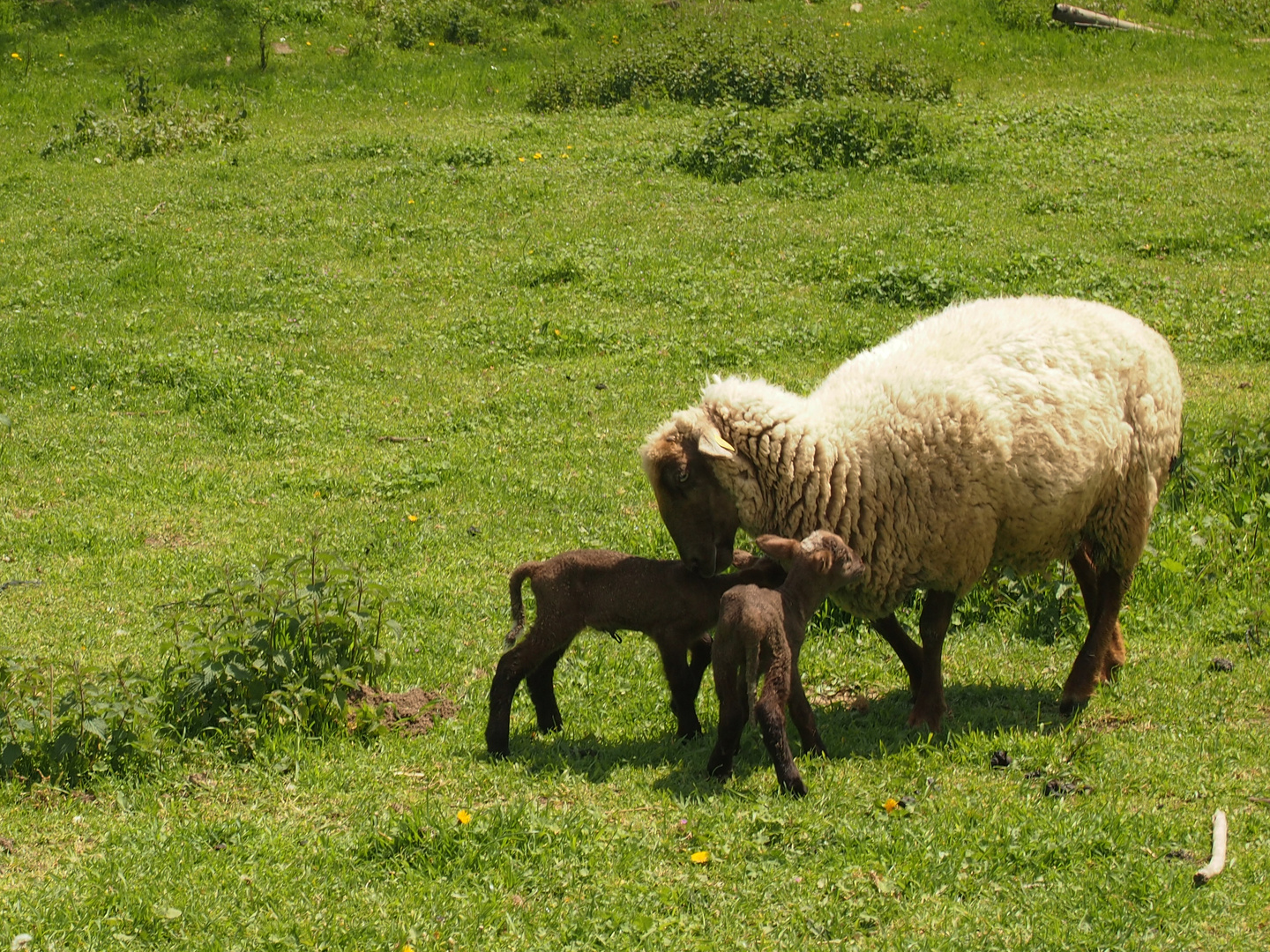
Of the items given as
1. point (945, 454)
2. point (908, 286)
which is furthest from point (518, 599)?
point (908, 286)

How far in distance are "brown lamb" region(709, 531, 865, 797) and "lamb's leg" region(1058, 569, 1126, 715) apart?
1.66 m

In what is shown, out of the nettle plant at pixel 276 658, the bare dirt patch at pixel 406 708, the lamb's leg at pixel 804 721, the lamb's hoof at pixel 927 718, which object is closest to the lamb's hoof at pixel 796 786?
the lamb's leg at pixel 804 721

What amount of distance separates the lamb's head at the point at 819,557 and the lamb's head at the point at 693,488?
57cm

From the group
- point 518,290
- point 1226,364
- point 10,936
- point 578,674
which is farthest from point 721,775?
point 518,290

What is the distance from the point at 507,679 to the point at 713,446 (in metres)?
1.51

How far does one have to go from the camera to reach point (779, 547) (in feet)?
18.5

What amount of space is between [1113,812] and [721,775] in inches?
62.9

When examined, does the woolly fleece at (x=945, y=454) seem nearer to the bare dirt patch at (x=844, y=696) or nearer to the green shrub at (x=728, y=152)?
the bare dirt patch at (x=844, y=696)

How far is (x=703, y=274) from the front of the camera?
1392cm

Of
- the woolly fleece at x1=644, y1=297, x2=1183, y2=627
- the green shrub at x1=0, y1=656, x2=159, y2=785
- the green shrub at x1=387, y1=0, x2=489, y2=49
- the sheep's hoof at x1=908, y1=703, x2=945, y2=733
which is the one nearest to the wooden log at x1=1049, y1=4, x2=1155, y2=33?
the green shrub at x1=387, y1=0, x2=489, y2=49

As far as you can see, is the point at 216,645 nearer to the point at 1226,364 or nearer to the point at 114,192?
the point at 1226,364

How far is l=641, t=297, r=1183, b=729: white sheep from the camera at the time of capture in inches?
244

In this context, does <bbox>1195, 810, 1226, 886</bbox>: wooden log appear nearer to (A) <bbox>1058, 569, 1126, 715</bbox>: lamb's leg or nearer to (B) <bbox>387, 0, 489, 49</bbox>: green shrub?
(A) <bbox>1058, 569, 1126, 715</bbox>: lamb's leg

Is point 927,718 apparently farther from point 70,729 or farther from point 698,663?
point 70,729
